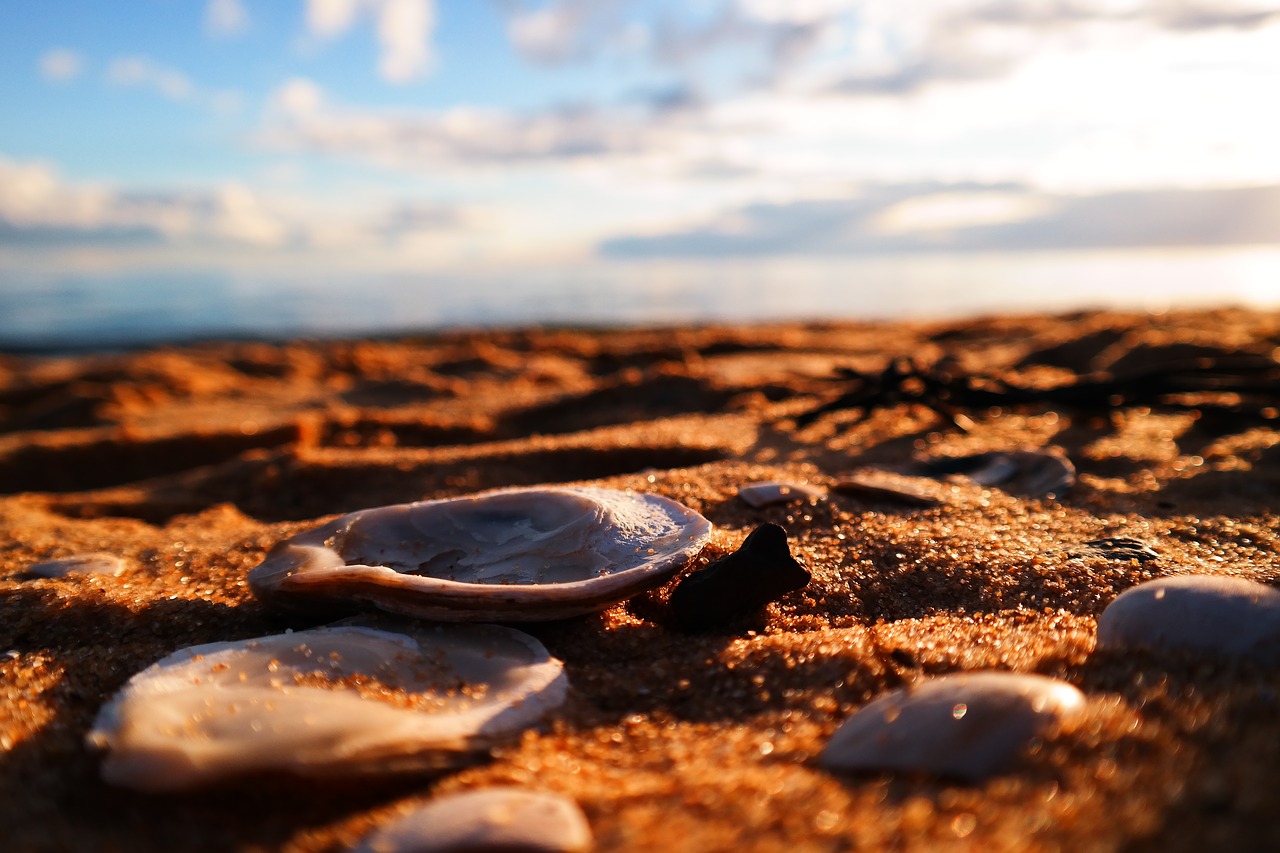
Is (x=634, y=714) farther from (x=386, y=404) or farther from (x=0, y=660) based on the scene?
(x=386, y=404)

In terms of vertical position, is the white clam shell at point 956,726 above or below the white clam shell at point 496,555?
below

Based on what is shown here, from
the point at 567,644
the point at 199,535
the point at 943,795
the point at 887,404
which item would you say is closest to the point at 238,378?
the point at 199,535

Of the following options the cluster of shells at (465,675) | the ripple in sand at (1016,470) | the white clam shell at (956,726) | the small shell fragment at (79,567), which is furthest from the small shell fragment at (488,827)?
the ripple in sand at (1016,470)

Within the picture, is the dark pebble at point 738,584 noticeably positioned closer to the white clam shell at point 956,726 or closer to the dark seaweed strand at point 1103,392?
the white clam shell at point 956,726

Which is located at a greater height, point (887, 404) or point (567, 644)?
point (887, 404)

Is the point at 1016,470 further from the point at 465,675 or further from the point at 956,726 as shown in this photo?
the point at 465,675

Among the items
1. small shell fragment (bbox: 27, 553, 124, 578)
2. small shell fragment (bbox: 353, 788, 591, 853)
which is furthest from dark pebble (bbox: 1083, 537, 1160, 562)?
small shell fragment (bbox: 27, 553, 124, 578)
